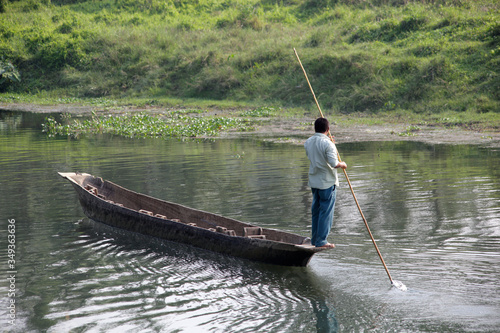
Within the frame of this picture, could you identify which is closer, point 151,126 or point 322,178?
point 322,178

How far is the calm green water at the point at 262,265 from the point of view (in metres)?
5.43

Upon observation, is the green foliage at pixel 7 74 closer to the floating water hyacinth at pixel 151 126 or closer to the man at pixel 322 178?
the floating water hyacinth at pixel 151 126

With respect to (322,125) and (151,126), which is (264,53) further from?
(322,125)

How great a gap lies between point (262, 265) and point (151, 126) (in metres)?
13.0

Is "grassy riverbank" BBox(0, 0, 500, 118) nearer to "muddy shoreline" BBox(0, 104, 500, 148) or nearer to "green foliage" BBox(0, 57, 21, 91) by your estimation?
"green foliage" BBox(0, 57, 21, 91)

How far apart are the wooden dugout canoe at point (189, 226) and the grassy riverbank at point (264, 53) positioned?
40.2 ft

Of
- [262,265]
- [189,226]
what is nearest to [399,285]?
[262,265]

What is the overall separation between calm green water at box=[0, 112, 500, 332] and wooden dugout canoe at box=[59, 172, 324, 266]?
0.16 metres

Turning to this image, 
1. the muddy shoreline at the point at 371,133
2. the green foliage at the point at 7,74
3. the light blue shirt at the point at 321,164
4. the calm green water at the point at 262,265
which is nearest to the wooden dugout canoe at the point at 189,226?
the calm green water at the point at 262,265

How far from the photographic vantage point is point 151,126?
19.1 m

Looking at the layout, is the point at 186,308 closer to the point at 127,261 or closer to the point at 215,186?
the point at 127,261

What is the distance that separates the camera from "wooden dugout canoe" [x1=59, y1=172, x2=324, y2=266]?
662 cm

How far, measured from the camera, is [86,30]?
Result: 3366cm

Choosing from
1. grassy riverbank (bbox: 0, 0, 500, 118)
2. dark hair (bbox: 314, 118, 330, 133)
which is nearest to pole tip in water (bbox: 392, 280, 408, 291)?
dark hair (bbox: 314, 118, 330, 133)
